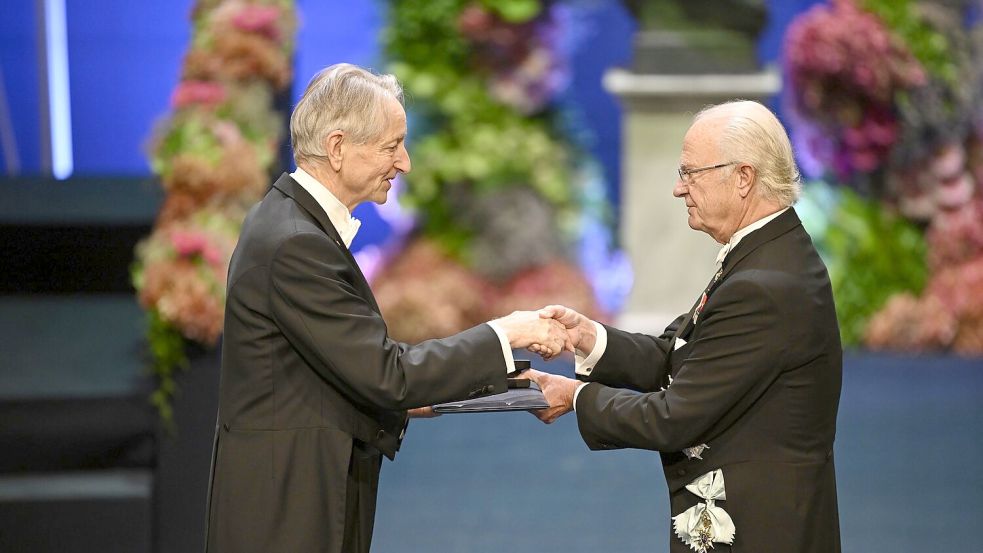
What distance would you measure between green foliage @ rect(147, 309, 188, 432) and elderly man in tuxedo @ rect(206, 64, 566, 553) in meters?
1.69

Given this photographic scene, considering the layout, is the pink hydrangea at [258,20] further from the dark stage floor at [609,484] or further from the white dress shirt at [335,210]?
the white dress shirt at [335,210]

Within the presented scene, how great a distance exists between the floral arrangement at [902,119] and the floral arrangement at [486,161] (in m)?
1.49

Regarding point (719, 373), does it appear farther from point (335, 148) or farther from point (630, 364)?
point (335, 148)

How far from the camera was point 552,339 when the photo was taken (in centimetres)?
270

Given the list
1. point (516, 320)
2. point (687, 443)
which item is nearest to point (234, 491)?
point (516, 320)

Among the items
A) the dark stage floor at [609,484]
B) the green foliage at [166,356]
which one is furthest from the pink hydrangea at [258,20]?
the dark stage floor at [609,484]

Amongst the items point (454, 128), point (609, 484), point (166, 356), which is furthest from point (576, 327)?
point (454, 128)

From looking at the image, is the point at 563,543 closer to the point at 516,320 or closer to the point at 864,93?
the point at 516,320

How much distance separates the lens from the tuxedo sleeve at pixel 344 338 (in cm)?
233

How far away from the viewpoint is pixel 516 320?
2613 mm

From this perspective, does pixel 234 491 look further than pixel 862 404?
No

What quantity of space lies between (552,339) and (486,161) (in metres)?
4.43

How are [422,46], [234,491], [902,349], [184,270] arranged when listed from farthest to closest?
[422,46] < [902,349] < [184,270] < [234,491]

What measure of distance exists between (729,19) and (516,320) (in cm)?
473
